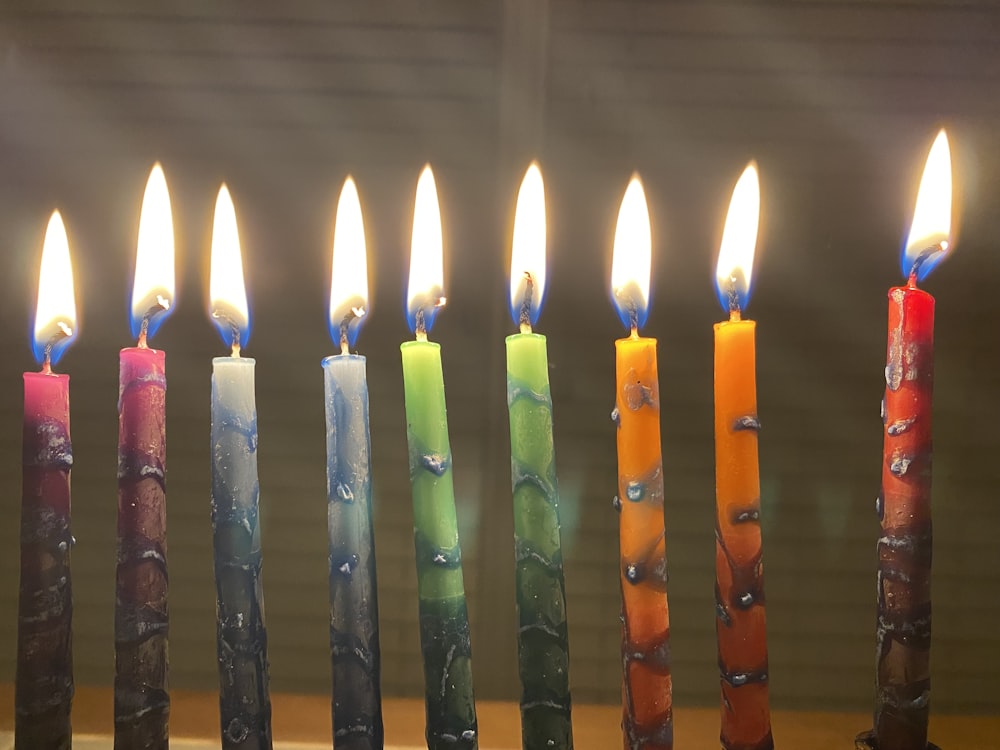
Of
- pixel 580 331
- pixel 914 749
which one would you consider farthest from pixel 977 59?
pixel 914 749

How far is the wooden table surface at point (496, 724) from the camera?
915 millimetres

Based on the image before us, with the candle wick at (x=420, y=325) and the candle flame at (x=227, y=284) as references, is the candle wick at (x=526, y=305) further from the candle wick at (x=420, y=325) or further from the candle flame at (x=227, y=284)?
the candle flame at (x=227, y=284)

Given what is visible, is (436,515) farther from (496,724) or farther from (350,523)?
(496,724)

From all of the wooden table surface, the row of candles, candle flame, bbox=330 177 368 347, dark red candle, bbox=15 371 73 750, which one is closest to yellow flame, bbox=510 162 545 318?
the row of candles

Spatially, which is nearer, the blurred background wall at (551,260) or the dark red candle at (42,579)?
the dark red candle at (42,579)

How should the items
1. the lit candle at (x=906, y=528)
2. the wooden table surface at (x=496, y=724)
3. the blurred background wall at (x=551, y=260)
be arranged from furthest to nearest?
1. the blurred background wall at (x=551, y=260)
2. the wooden table surface at (x=496, y=724)
3. the lit candle at (x=906, y=528)

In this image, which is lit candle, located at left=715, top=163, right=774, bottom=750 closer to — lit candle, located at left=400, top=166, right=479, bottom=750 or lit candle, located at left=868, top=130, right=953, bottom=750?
lit candle, located at left=868, top=130, right=953, bottom=750

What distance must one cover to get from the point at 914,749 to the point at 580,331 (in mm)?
616

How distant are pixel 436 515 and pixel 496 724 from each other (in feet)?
1.42

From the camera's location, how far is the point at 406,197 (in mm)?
1072

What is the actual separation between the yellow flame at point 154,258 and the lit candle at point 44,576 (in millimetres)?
89

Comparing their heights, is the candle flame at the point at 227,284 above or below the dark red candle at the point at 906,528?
above

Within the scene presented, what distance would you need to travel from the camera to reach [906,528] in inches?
24.1

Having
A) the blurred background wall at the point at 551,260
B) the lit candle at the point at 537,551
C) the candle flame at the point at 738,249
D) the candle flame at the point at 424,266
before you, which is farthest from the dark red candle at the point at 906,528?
the blurred background wall at the point at 551,260
